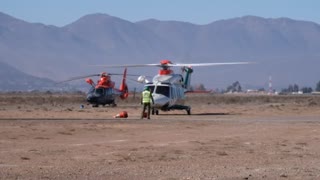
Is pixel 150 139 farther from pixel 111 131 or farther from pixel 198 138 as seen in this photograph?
pixel 111 131

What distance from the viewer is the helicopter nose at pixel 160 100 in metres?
52.0

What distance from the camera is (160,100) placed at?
171ft

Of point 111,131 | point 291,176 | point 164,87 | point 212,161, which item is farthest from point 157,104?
point 291,176

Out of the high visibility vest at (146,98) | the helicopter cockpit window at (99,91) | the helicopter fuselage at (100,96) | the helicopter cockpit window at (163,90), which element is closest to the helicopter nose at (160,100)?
the helicopter cockpit window at (163,90)

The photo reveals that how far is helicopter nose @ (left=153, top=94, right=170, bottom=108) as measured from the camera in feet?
171

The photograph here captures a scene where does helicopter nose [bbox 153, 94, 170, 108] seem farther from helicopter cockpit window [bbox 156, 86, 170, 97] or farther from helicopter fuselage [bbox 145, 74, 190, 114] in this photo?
helicopter cockpit window [bbox 156, 86, 170, 97]

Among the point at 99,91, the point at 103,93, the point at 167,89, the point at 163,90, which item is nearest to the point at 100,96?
the point at 103,93

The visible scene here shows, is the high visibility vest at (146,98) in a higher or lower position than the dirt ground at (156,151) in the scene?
higher

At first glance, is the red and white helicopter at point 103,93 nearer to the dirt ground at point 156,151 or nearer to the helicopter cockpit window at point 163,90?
the helicopter cockpit window at point 163,90

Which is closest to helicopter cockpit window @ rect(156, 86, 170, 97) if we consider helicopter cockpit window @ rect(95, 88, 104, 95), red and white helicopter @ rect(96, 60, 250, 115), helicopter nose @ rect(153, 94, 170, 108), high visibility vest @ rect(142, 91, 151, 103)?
red and white helicopter @ rect(96, 60, 250, 115)

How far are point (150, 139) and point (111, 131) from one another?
14.1 feet

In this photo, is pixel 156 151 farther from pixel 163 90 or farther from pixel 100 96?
pixel 100 96

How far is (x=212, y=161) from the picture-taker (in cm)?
2192

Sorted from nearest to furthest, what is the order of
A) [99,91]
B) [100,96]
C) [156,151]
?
[156,151], [100,96], [99,91]
